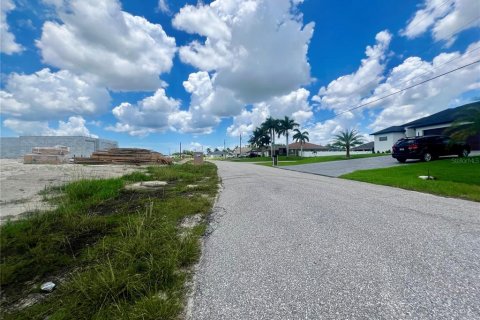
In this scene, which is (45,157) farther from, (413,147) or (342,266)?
(413,147)

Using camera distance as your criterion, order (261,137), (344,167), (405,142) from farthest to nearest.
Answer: (261,137)
(344,167)
(405,142)

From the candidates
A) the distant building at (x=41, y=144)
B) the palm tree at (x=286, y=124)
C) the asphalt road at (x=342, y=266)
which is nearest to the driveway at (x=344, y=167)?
the asphalt road at (x=342, y=266)

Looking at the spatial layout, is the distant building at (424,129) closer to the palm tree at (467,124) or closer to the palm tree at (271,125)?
the palm tree at (467,124)

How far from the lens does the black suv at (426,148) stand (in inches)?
601

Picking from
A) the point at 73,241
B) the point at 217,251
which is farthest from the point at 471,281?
the point at 73,241

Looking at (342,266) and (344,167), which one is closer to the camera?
(342,266)

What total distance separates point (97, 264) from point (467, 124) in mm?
17623

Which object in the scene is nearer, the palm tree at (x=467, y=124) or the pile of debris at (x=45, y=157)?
the palm tree at (x=467, y=124)

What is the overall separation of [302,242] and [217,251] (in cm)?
135

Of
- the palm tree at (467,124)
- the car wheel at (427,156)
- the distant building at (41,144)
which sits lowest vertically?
the car wheel at (427,156)

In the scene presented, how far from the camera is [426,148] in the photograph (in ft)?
50.3

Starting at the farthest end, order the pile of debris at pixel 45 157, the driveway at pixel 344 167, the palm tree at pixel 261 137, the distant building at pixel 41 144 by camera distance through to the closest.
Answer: the palm tree at pixel 261 137 → the distant building at pixel 41 144 → the pile of debris at pixel 45 157 → the driveway at pixel 344 167

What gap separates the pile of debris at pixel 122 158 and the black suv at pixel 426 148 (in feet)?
82.8

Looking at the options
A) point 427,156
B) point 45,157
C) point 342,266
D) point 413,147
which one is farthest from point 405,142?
point 45,157
